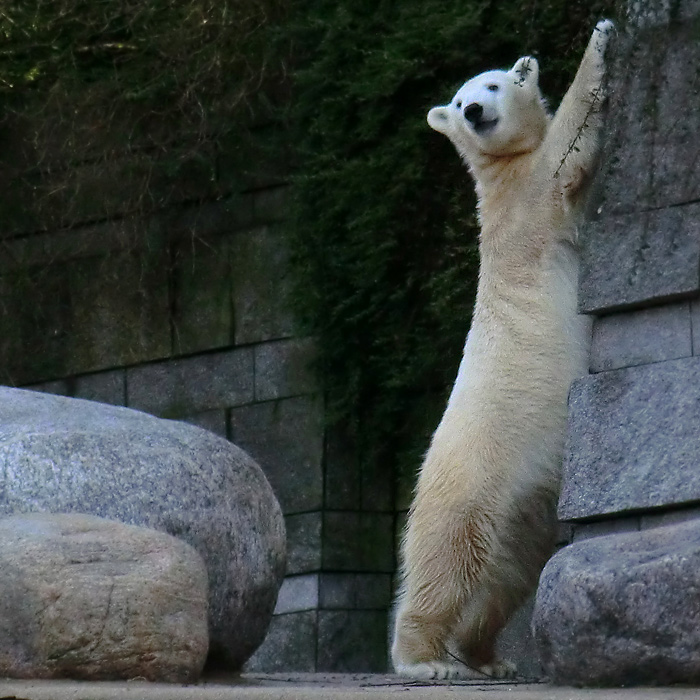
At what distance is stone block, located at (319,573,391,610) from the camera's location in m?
6.65

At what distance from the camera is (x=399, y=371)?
643 centimetres

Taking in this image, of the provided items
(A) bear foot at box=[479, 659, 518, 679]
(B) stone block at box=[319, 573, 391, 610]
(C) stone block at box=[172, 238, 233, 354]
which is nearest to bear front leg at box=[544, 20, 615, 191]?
(A) bear foot at box=[479, 659, 518, 679]

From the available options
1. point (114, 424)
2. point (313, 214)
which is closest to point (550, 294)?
point (114, 424)

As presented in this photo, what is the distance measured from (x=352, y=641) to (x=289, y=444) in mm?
1011

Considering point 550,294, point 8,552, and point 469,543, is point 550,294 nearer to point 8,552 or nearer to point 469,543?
point 469,543

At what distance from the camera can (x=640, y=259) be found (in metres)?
3.62

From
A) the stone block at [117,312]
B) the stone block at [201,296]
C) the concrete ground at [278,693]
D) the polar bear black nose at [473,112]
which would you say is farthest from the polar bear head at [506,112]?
the stone block at [117,312]

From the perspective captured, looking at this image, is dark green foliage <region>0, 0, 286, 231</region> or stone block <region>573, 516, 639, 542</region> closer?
stone block <region>573, 516, 639, 542</region>

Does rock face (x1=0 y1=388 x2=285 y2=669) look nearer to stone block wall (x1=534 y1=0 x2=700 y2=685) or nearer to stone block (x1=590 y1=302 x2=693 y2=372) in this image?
stone block wall (x1=534 y1=0 x2=700 y2=685)

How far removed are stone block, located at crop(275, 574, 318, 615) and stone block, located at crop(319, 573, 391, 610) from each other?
4 cm

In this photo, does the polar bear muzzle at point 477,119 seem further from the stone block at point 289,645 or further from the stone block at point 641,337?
the stone block at point 289,645

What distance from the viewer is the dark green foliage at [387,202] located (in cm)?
615

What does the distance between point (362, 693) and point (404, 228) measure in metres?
3.64

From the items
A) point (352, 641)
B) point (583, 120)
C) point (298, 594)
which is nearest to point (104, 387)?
point (298, 594)
